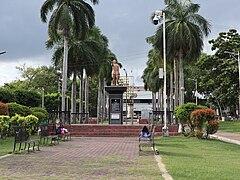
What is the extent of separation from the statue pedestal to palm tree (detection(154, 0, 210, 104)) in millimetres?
7575

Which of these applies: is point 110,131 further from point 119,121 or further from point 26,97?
point 26,97

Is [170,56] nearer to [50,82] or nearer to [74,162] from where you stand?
[74,162]

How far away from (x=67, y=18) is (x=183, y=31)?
436 inches

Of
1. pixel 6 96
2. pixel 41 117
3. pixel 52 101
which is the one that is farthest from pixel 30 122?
pixel 52 101

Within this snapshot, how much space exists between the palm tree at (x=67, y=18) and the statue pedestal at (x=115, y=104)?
5279 millimetres

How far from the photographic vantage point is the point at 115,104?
93.5 ft

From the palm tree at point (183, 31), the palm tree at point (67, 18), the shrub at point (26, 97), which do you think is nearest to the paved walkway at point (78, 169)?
the palm tree at point (67, 18)

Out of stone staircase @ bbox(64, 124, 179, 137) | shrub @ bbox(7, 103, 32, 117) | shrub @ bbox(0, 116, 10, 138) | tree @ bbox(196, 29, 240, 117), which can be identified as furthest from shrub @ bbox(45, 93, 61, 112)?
shrub @ bbox(0, 116, 10, 138)

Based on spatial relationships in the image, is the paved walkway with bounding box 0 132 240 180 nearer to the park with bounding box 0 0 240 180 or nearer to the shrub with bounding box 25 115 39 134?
the park with bounding box 0 0 240 180

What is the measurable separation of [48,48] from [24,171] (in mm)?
29418

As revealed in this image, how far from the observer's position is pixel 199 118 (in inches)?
806

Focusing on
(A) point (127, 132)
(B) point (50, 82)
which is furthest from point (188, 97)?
(A) point (127, 132)

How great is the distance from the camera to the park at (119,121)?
914cm

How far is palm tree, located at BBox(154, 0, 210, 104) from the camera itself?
3275 centimetres
